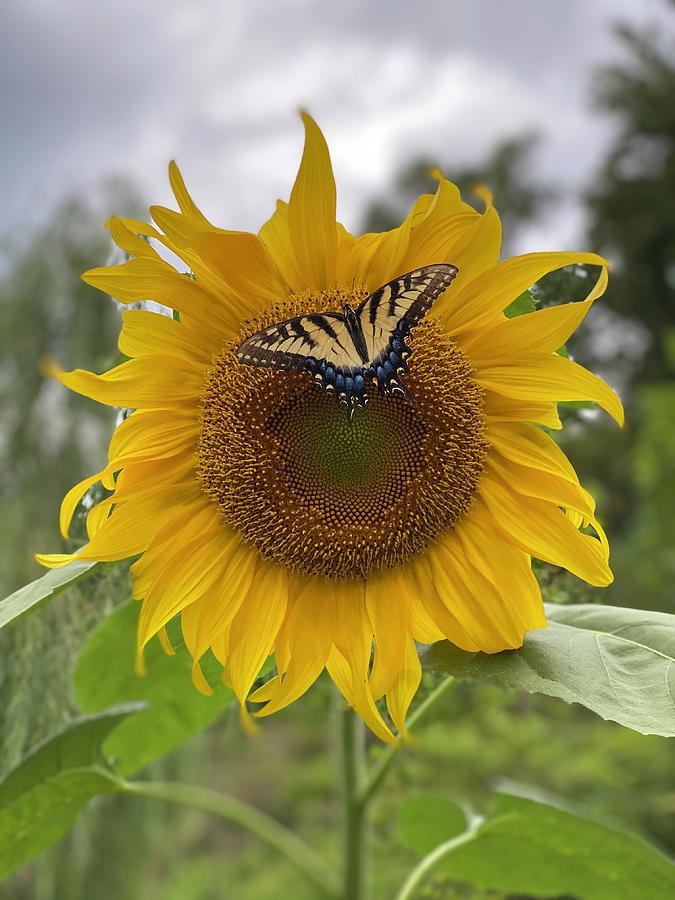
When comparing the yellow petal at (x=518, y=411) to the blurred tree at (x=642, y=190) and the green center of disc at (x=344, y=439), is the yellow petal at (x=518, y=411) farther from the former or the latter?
the blurred tree at (x=642, y=190)

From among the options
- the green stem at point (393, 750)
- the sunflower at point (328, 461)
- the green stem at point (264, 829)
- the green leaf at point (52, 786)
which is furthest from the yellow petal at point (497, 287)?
the green stem at point (264, 829)

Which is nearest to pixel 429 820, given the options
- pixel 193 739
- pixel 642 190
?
pixel 193 739

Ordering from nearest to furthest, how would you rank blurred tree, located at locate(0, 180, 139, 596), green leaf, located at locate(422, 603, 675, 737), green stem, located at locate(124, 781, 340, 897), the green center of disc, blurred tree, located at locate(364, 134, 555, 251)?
green leaf, located at locate(422, 603, 675, 737)
the green center of disc
green stem, located at locate(124, 781, 340, 897)
blurred tree, located at locate(0, 180, 139, 596)
blurred tree, located at locate(364, 134, 555, 251)

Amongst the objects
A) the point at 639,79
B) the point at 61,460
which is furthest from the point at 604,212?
the point at 61,460

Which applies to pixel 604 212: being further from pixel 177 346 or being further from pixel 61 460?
pixel 177 346

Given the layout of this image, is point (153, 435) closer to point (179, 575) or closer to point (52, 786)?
point (179, 575)

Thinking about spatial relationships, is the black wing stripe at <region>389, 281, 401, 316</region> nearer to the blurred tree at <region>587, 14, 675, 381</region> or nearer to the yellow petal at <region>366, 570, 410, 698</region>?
the yellow petal at <region>366, 570, 410, 698</region>

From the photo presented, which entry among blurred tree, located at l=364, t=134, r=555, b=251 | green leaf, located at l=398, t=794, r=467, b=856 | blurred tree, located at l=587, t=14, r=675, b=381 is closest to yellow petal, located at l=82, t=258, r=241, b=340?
green leaf, located at l=398, t=794, r=467, b=856
